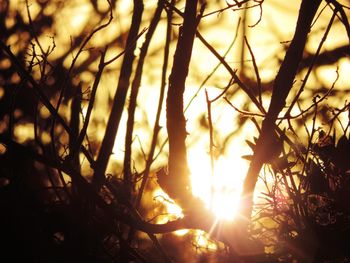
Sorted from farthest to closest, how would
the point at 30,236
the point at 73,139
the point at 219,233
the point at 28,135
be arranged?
1. the point at 28,135
2. the point at 30,236
3. the point at 73,139
4. the point at 219,233

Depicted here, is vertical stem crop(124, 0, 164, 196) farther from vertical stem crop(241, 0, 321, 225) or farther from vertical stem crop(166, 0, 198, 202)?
vertical stem crop(241, 0, 321, 225)

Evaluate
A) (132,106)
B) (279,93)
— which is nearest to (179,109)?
(279,93)

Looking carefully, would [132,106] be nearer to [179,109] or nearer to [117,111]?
[117,111]

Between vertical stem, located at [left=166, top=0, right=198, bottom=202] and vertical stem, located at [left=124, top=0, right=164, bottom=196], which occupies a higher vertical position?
vertical stem, located at [left=124, top=0, right=164, bottom=196]

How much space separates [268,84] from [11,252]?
200 centimetres

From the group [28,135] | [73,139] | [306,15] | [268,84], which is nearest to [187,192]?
[73,139]

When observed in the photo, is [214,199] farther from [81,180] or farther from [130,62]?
[130,62]

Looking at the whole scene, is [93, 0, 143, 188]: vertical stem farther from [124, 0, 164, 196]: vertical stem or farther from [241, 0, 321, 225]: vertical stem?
[241, 0, 321, 225]: vertical stem

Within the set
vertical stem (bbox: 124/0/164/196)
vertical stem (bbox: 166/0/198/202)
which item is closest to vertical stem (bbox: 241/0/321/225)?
vertical stem (bbox: 166/0/198/202)

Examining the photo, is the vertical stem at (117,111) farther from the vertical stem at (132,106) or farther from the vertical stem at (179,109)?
the vertical stem at (179,109)

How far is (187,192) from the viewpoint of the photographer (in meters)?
1.41

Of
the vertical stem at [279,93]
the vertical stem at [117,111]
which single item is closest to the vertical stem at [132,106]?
the vertical stem at [117,111]

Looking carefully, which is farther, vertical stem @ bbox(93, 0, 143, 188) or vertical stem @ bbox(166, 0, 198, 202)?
vertical stem @ bbox(93, 0, 143, 188)

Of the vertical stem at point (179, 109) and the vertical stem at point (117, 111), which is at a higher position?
the vertical stem at point (117, 111)
